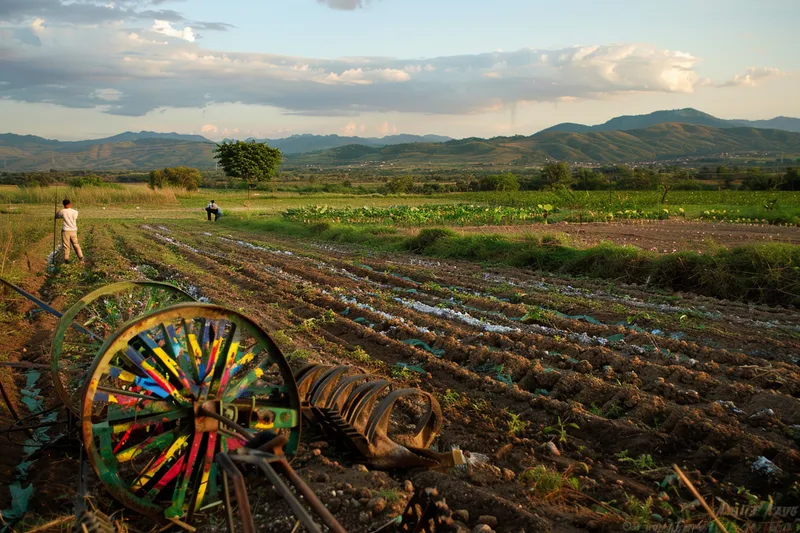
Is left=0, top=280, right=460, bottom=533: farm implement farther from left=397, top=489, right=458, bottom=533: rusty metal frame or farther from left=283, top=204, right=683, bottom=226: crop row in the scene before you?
left=283, top=204, right=683, bottom=226: crop row

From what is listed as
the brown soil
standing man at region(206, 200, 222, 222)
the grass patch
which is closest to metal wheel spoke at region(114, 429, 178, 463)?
the brown soil

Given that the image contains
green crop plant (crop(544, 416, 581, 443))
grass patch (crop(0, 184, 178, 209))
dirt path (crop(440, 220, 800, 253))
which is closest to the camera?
green crop plant (crop(544, 416, 581, 443))

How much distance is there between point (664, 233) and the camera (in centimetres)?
2038

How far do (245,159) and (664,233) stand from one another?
4518cm

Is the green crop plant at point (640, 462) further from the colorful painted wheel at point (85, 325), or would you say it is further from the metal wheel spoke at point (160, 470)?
the colorful painted wheel at point (85, 325)

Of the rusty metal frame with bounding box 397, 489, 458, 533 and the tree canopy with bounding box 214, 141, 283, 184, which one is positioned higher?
the tree canopy with bounding box 214, 141, 283, 184

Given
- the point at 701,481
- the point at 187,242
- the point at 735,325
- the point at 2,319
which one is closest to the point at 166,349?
the point at 701,481

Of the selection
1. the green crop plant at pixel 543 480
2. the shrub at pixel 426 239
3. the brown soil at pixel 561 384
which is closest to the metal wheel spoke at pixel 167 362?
the brown soil at pixel 561 384

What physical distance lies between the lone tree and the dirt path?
39899 mm

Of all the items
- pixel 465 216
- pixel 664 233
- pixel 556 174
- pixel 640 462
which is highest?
pixel 556 174

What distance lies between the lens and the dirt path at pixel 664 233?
16.9m

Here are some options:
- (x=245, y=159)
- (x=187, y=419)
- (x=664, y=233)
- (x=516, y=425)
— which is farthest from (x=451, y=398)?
(x=245, y=159)

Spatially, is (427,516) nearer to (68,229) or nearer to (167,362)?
(167,362)

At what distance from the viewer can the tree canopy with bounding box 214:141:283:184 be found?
57375 millimetres
